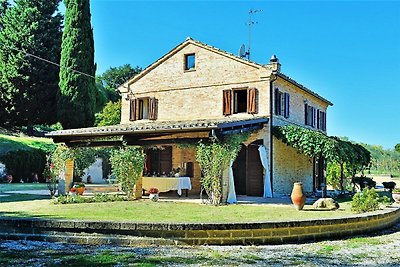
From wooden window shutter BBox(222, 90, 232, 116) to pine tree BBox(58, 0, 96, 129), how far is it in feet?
45.2

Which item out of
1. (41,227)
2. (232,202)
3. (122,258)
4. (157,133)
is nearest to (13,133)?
(157,133)

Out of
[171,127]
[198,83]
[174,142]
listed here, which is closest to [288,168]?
[198,83]

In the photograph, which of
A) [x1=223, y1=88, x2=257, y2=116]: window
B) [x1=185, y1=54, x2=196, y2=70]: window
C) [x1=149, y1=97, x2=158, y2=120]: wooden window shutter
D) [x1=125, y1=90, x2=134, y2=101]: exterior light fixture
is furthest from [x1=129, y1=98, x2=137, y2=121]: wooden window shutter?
[x1=223, y1=88, x2=257, y2=116]: window

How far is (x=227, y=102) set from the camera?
62.9ft

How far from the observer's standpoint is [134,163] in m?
15.1

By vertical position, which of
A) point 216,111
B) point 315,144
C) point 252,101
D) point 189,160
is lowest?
point 189,160

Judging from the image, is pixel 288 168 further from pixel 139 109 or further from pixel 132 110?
pixel 132 110

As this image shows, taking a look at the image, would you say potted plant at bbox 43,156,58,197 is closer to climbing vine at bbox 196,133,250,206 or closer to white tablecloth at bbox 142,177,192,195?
white tablecloth at bbox 142,177,192,195

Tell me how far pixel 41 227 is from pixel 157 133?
757 cm

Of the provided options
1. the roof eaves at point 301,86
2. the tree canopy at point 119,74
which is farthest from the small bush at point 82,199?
the tree canopy at point 119,74

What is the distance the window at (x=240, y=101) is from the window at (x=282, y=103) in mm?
1135

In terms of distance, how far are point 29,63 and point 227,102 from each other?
65.2 feet

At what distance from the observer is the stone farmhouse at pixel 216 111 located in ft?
57.0

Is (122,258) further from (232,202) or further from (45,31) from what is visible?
(45,31)
